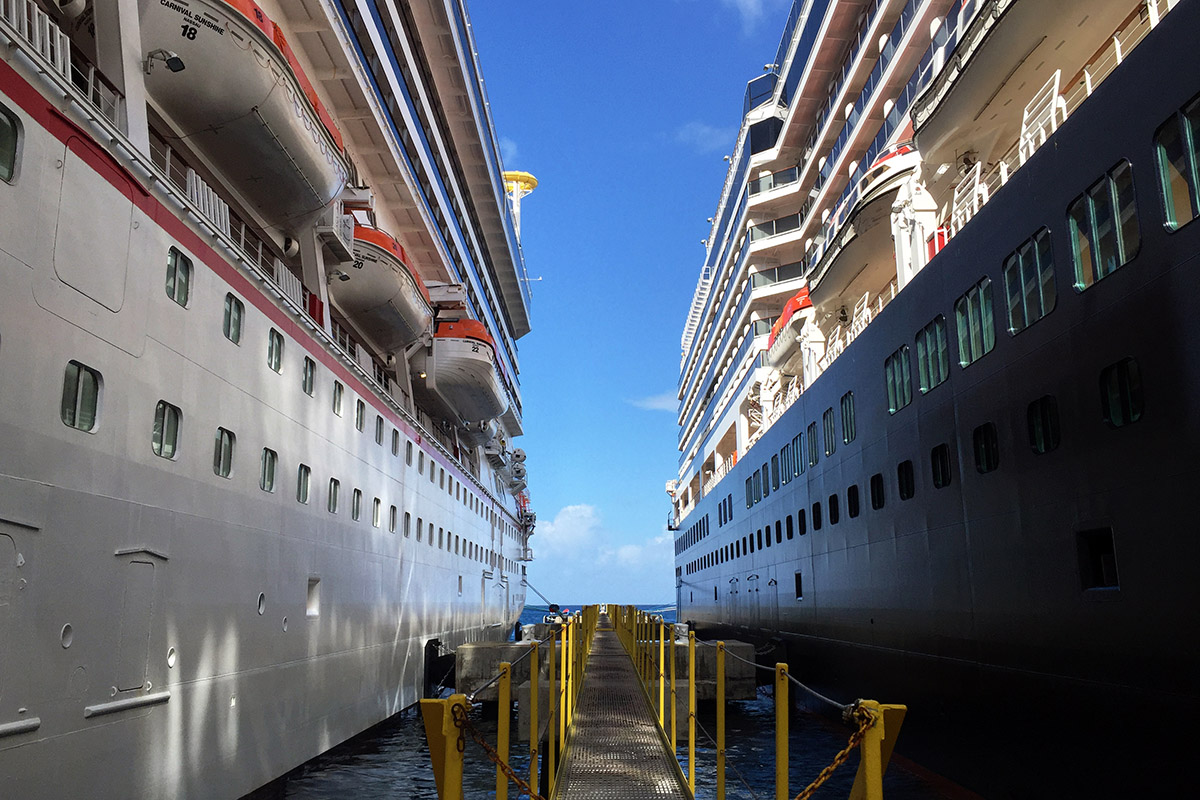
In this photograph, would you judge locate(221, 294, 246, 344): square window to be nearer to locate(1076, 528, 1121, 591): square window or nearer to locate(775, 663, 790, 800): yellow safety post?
locate(775, 663, 790, 800): yellow safety post

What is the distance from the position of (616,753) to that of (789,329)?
680 inches

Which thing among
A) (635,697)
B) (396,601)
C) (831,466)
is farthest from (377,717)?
(831,466)

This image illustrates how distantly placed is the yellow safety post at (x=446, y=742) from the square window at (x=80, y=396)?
519cm

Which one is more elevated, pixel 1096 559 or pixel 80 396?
pixel 80 396

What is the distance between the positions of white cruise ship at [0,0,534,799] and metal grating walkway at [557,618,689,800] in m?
4.21

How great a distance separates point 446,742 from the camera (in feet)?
13.3

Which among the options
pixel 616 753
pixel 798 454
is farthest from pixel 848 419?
pixel 616 753

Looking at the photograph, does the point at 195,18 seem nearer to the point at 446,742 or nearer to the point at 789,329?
the point at 446,742

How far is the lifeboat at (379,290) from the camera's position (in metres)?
18.2

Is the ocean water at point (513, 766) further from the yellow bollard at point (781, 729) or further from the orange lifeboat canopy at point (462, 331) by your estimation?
the orange lifeboat canopy at point (462, 331)

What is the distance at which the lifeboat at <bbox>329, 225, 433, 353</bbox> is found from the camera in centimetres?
1817

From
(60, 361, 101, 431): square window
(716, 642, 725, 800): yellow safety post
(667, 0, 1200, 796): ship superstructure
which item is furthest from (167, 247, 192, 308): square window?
(667, 0, 1200, 796): ship superstructure

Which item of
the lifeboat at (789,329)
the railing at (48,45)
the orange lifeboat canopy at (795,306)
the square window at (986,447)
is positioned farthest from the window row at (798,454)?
the railing at (48,45)

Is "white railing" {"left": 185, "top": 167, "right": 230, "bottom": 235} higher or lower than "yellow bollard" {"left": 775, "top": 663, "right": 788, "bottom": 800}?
higher
